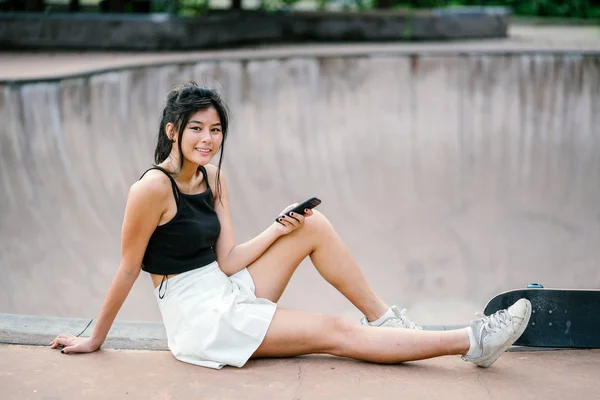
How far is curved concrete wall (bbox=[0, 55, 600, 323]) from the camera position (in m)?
5.63

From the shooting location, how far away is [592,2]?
1472cm

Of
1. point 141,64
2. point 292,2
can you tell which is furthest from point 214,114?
point 292,2

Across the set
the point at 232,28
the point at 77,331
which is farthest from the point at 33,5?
the point at 77,331

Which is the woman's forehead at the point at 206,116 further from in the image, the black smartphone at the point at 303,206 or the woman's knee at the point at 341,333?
the woman's knee at the point at 341,333

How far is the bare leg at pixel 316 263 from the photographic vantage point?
2.74 m

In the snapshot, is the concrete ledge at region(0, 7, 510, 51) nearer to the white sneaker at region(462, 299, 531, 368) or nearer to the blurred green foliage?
the blurred green foliage

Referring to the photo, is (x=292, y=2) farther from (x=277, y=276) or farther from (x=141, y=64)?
(x=277, y=276)

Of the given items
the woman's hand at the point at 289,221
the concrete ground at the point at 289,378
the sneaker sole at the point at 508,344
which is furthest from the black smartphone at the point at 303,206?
the sneaker sole at the point at 508,344

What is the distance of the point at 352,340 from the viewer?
265cm

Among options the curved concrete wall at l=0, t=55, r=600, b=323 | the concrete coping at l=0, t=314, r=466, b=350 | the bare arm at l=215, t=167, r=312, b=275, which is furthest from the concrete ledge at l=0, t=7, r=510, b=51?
the bare arm at l=215, t=167, r=312, b=275

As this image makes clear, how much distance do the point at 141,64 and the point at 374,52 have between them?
2.56 meters

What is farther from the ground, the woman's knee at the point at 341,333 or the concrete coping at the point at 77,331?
the woman's knee at the point at 341,333

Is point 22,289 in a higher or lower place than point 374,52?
lower

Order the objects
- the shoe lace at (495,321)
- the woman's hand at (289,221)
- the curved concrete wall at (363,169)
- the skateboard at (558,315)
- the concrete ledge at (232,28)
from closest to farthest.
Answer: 1. the shoe lace at (495,321)
2. the woman's hand at (289,221)
3. the skateboard at (558,315)
4. the curved concrete wall at (363,169)
5. the concrete ledge at (232,28)
